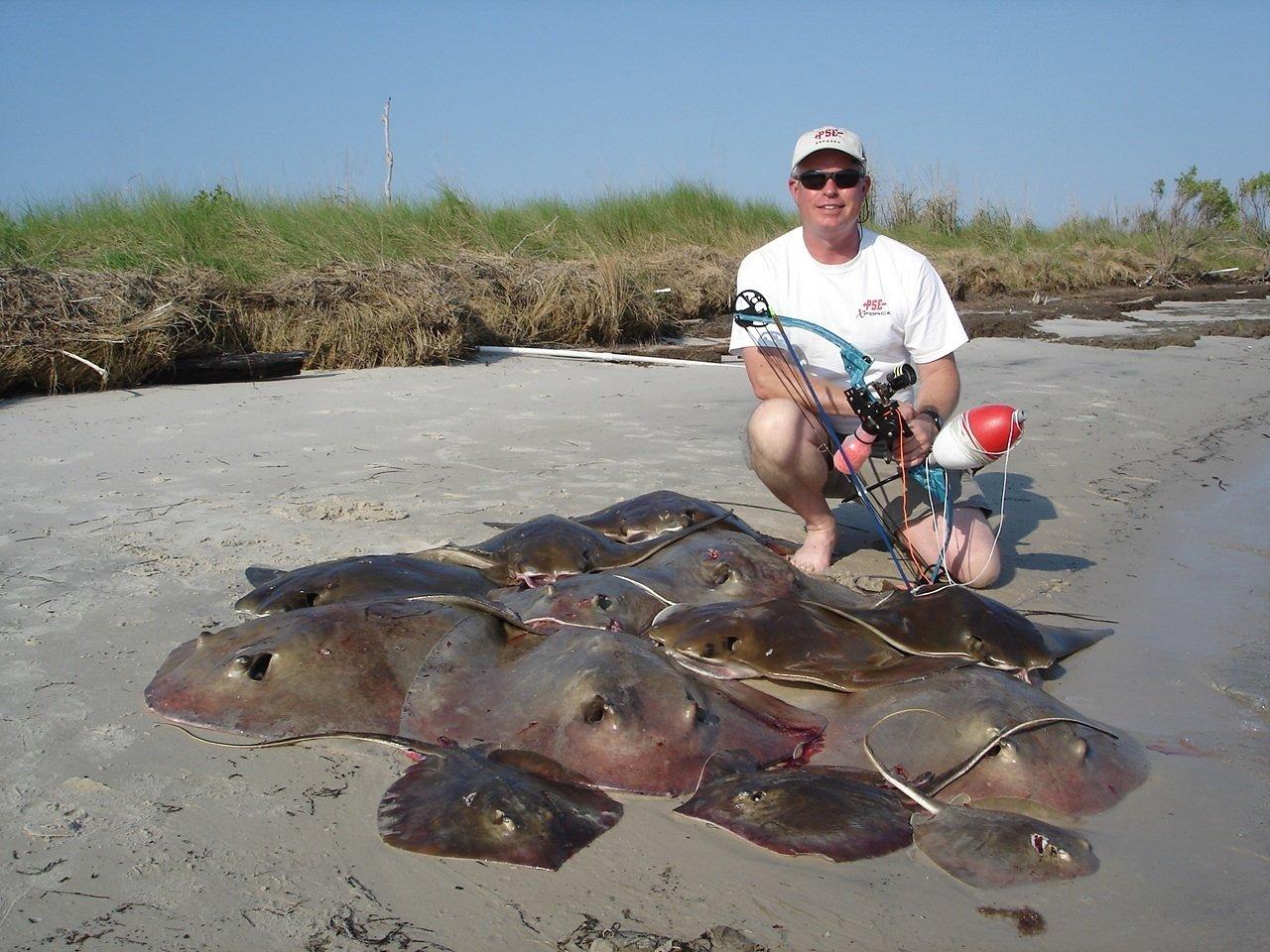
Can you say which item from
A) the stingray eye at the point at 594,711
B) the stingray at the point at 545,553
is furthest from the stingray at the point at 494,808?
the stingray at the point at 545,553

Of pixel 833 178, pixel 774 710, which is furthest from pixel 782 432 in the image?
pixel 774 710

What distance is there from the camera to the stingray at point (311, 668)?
2.65 metres

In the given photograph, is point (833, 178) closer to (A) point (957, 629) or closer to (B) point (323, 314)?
(A) point (957, 629)

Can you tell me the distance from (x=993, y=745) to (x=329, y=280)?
7.28m

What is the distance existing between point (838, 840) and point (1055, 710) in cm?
78

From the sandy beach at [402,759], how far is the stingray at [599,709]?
0.10 meters

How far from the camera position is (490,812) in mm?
2158

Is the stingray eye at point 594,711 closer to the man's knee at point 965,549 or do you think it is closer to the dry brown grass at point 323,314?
the man's knee at point 965,549

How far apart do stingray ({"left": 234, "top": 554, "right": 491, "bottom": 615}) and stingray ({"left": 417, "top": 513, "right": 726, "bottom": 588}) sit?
0.46ft

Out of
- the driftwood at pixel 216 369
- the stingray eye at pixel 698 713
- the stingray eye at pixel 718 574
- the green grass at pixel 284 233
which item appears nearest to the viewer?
the stingray eye at pixel 698 713

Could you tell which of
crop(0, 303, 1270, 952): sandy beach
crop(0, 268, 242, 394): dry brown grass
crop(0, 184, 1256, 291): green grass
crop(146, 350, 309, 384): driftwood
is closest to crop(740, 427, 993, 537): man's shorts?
crop(0, 303, 1270, 952): sandy beach

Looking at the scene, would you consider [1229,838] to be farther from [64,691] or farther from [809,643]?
[64,691]

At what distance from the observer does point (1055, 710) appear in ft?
8.67

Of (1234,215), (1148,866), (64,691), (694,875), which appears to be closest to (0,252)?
(64,691)
